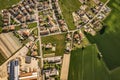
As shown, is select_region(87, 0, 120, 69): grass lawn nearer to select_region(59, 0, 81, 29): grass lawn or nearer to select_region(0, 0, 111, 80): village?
select_region(0, 0, 111, 80): village

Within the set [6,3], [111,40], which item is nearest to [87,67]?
[111,40]

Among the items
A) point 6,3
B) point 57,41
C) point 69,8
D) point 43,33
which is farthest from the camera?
point 69,8

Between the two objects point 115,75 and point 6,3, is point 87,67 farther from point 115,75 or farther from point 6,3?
point 6,3

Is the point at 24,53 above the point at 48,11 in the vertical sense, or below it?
below

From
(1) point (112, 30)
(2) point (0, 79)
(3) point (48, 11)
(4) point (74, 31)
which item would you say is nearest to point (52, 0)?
(3) point (48, 11)

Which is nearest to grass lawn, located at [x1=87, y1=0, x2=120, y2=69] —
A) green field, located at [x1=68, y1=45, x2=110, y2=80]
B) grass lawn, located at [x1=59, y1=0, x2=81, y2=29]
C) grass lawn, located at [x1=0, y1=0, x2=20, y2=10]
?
green field, located at [x1=68, y1=45, x2=110, y2=80]

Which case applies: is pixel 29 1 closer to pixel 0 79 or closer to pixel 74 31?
pixel 74 31

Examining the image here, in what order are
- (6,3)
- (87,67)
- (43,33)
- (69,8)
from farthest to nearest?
(69,8) < (6,3) < (43,33) < (87,67)
